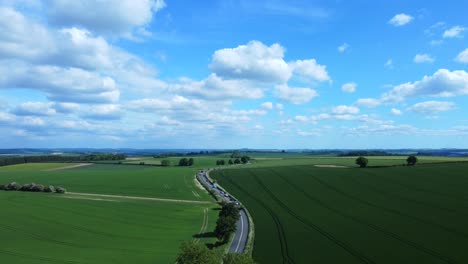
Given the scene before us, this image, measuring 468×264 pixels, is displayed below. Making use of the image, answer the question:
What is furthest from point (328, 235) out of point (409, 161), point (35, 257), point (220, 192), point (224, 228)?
point (409, 161)

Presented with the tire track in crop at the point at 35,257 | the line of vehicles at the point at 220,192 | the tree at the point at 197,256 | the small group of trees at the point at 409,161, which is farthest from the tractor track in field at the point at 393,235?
the small group of trees at the point at 409,161

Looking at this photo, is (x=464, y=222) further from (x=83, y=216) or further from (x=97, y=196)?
(x=97, y=196)

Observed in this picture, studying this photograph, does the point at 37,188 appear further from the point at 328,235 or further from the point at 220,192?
the point at 328,235

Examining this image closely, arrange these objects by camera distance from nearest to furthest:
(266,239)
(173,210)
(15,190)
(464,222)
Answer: (266,239), (464,222), (173,210), (15,190)

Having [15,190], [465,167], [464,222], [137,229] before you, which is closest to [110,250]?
[137,229]

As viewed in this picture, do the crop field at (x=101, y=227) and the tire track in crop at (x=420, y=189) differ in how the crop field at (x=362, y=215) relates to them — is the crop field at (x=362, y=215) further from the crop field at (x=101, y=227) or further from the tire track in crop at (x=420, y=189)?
the crop field at (x=101, y=227)

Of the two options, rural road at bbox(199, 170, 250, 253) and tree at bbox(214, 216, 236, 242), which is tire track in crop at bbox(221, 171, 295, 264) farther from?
tree at bbox(214, 216, 236, 242)
